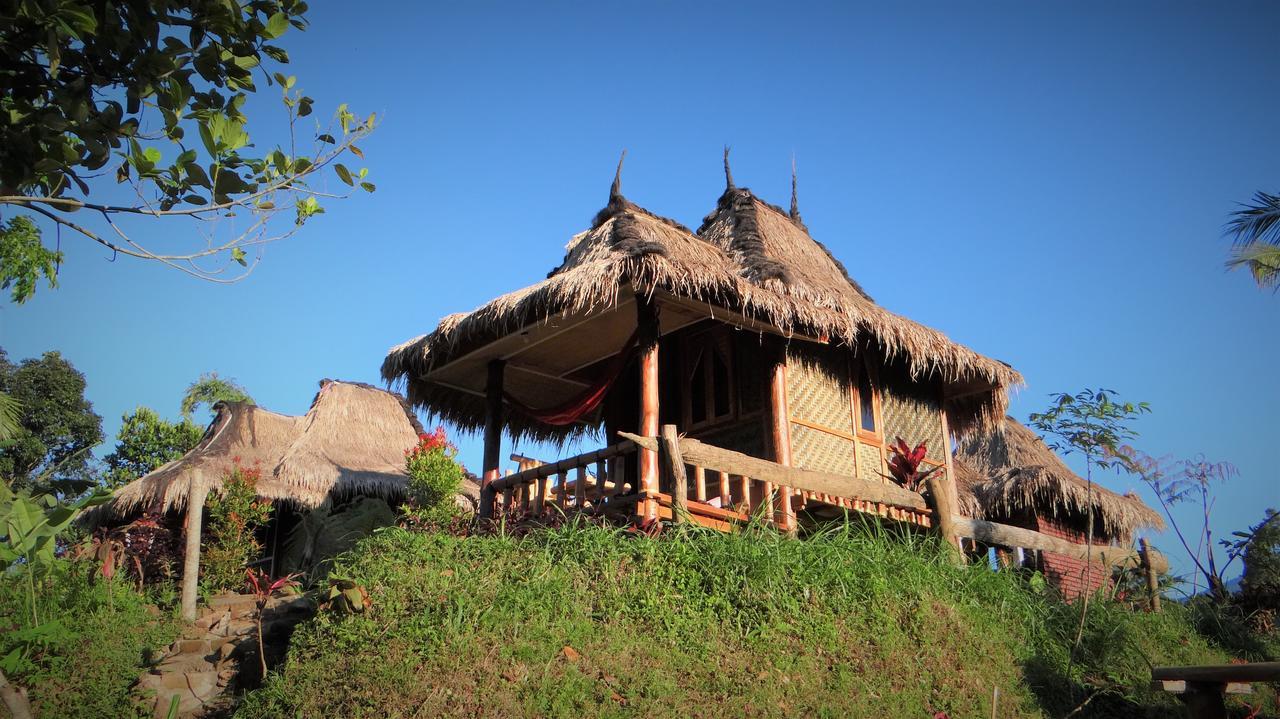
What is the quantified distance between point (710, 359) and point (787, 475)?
10.1 feet

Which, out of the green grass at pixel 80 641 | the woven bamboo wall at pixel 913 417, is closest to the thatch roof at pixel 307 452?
the green grass at pixel 80 641

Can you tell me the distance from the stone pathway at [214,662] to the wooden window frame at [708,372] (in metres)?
4.21

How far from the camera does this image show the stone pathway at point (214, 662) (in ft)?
22.3

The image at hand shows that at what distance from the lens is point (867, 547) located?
257 inches

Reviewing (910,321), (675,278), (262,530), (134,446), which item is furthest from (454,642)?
(134,446)

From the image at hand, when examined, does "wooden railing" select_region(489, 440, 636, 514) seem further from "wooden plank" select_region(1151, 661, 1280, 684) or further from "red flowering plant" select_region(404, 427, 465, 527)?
"wooden plank" select_region(1151, 661, 1280, 684)

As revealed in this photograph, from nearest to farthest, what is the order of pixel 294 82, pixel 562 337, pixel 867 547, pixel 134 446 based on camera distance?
1. pixel 294 82
2. pixel 867 547
3. pixel 562 337
4. pixel 134 446

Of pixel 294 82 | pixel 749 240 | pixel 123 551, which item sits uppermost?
pixel 749 240

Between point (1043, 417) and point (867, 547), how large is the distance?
2689mm

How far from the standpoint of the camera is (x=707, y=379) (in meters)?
9.81

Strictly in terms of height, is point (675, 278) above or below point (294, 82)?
above

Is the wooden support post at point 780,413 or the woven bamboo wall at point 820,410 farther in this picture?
the woven bamboo wall at point 820,410

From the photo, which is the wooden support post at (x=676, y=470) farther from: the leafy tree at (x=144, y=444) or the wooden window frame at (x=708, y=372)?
the leafy tree at (x=144, y=444)

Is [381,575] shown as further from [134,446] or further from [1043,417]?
[134,446]
